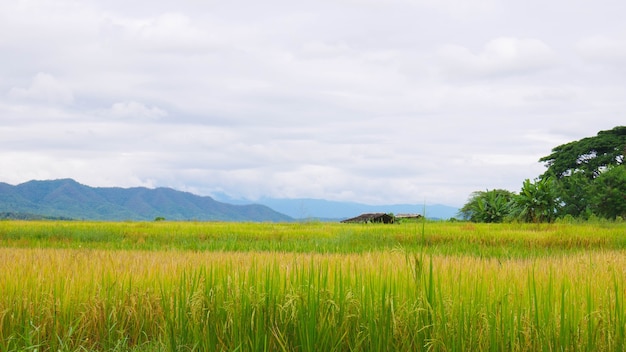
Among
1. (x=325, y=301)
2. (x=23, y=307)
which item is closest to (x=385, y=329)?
(x=325, y=301)

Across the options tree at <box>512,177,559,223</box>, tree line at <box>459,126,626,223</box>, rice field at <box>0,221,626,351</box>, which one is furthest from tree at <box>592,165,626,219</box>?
rice field at <box>0,221,626,351</box>

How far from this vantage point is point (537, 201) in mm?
23734

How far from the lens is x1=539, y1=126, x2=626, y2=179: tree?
3691cm

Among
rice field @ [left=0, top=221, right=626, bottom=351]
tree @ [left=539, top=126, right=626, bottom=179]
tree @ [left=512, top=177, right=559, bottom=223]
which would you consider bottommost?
rice field @ [left=0, top=221, right=626, bottom=351]

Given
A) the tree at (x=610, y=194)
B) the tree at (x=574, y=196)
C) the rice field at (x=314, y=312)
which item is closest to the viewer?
the rice field at (x=314, y=312)

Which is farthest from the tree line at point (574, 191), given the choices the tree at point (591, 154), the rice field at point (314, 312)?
the rice field at point (314, 312)

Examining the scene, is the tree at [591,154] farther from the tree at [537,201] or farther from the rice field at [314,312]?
the rice field at [314,312]

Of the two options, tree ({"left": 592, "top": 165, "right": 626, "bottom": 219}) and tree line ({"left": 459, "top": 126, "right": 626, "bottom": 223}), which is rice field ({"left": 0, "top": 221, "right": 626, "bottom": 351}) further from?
tree ({"left": 592, "top": 165, "right": 626, "bottom": 219})

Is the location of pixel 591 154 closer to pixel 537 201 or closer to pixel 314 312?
pixel 537 201

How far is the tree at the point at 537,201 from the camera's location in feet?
77.9

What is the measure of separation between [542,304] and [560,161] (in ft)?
130

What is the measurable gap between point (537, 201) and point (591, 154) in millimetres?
17898

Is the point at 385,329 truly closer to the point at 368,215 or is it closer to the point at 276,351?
the point at 276,351

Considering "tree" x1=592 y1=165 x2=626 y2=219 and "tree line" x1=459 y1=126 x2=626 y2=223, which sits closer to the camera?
"tree line" x1=459 y1=126 x2=626 y2=223
